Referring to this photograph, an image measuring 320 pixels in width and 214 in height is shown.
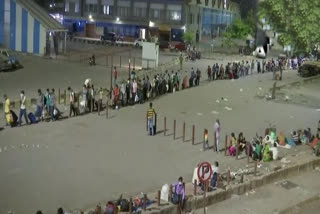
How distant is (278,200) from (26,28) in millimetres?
36279

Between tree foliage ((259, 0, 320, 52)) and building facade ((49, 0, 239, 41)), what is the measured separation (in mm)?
27541

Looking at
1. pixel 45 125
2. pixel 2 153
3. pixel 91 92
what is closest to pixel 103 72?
pixel 91 92

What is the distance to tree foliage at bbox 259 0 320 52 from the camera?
137 feet

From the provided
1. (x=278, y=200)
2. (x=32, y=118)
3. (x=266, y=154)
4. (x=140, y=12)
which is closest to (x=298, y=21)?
(x=266, y=154)

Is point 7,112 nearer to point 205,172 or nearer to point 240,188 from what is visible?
point 240,188

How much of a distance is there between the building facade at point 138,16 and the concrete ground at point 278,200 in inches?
2206

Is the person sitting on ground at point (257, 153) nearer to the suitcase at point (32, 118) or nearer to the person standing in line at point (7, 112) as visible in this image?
the suitcase at point (32, 118)

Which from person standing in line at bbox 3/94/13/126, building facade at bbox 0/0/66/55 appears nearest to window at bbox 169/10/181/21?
building facade at bbox 0/0/66/55

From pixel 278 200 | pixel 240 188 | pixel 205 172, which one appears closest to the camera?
pixel 205 172

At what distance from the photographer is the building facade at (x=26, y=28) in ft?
150

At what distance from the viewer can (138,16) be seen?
72875 millimetres

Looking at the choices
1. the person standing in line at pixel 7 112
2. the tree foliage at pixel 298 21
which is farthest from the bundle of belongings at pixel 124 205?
the tree foliage at pixel 298 21

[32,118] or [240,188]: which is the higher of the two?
[32,118]

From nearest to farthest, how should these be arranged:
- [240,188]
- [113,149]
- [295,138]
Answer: [240,188]
[113,149]
[295,138]
